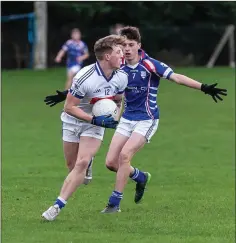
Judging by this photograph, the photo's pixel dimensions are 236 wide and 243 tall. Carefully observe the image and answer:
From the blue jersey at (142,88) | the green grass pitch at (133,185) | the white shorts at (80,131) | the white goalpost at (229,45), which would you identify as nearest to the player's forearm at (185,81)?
the blue jersey at (142,88)

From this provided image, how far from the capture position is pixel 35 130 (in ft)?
61.2

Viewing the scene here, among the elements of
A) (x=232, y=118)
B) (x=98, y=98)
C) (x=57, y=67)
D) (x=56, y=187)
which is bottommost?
(x=57, y=67)

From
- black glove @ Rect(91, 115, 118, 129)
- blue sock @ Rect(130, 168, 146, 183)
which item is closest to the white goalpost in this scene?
blue sock @ Rect(130, 168, 146, 183)

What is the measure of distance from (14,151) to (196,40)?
3136 cm

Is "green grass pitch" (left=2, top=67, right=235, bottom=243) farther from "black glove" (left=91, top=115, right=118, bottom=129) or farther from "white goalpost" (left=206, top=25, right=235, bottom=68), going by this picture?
"white goalpost" (left=206, top=25, right=235, bottom=68)

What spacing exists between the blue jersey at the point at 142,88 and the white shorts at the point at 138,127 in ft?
0.17

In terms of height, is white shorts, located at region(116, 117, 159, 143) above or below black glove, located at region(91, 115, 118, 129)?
below

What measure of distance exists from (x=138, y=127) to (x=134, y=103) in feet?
1.00

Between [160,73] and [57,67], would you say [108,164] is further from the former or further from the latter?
[57,67]

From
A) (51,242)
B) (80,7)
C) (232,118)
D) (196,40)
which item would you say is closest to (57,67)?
(80,7)

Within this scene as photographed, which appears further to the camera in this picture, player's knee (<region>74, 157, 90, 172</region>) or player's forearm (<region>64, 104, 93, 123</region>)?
player's knee (<region>74, 157, 90, 172</region>)

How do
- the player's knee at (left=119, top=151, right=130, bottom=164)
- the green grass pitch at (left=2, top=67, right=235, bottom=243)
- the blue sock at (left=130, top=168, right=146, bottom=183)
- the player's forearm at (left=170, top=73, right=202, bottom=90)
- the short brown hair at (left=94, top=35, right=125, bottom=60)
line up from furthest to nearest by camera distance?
the blue sock at (left=130, top=168, right=146, bottom=183)
the player's knee at (left=119, top=151, right=130, bottom=164)
the player's forearm at (left=170, top=73, right=202, bottom=90)
the short brown hair at (left=94, top=35, right=125, bottom=60)
the green grass pitch at (left=2, top=67, right=235, bottom=243)

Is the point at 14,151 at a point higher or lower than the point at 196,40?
higher

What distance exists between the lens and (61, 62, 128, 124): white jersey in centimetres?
892
